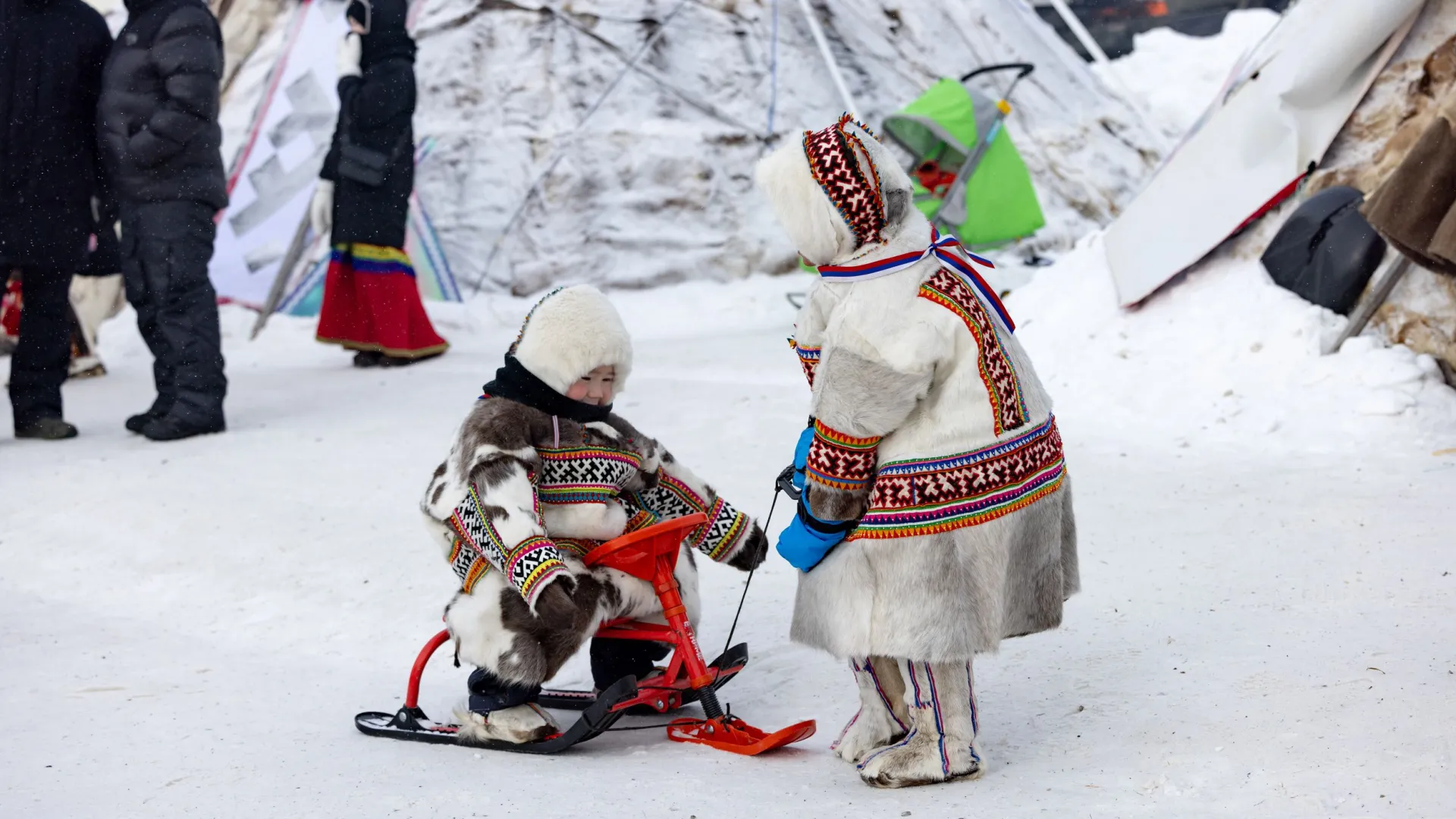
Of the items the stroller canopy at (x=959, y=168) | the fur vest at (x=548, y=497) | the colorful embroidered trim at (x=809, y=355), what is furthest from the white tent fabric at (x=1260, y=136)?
the colorful embroidered trim at (x=809, y=355)

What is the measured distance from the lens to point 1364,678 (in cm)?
260

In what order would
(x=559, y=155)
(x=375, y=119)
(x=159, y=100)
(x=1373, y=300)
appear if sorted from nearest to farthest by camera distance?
(x=1373, y=300) < (x=159, y=100) < (x=375, y=119) < (x=559, y=155)

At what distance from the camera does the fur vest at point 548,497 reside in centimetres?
258

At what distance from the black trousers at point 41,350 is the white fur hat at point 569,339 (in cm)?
355

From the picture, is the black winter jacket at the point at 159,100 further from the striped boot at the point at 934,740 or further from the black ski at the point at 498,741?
the striped boot at the point at 934,740

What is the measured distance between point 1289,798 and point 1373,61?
3.94m

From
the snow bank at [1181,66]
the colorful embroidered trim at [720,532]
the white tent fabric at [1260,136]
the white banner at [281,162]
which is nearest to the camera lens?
the colorful embroidered trim at [720,532]

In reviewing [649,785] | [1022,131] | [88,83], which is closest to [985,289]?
[649,785]

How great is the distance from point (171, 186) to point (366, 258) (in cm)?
151

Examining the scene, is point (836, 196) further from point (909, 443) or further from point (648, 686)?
point (648, 686)

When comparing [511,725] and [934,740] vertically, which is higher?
[934,740]

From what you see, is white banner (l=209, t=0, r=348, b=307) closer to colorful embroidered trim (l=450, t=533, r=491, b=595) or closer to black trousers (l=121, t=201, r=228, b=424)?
black trousers (l=121, t=201, r=228, b=424)

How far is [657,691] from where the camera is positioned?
8.97ft

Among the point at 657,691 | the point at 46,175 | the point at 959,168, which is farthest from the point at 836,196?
the point at 959,168
